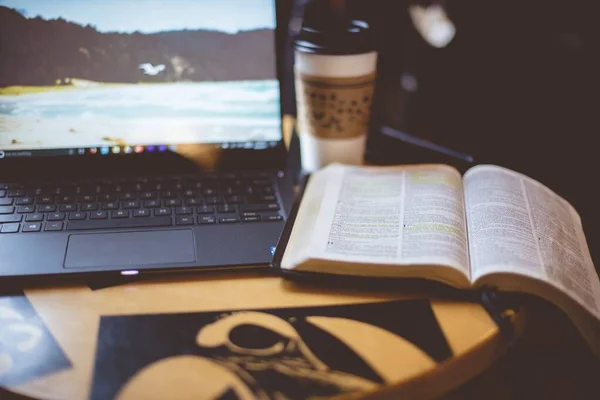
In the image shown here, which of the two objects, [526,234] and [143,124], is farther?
[143,124]

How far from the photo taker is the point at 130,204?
26.6 inches

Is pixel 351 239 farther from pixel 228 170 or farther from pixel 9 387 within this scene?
pixel 9 387

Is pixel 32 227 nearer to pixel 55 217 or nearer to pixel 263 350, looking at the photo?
pixel 55 217

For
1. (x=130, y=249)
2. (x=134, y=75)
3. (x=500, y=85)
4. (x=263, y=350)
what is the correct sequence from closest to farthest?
(x=263, y=350) → (x=130, y=249) → (x=134, y=75) → (x=500, y=85)

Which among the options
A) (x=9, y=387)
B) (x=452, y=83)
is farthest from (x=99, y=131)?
(x=452, y=83)

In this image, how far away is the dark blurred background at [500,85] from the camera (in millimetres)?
1104

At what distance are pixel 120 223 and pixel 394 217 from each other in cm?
33

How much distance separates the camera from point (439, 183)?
2.26 ft

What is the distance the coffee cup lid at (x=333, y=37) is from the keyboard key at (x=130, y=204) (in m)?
0.31

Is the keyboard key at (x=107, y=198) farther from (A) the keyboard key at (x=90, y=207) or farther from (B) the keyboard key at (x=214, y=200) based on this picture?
(B) the keyboard key at (x=214, y=200)

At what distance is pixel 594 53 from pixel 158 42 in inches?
43.9

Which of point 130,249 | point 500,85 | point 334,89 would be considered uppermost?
point 334,89

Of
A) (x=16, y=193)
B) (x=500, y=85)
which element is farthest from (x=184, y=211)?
(x=500, y=85)

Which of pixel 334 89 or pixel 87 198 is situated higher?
pixel 334 89
